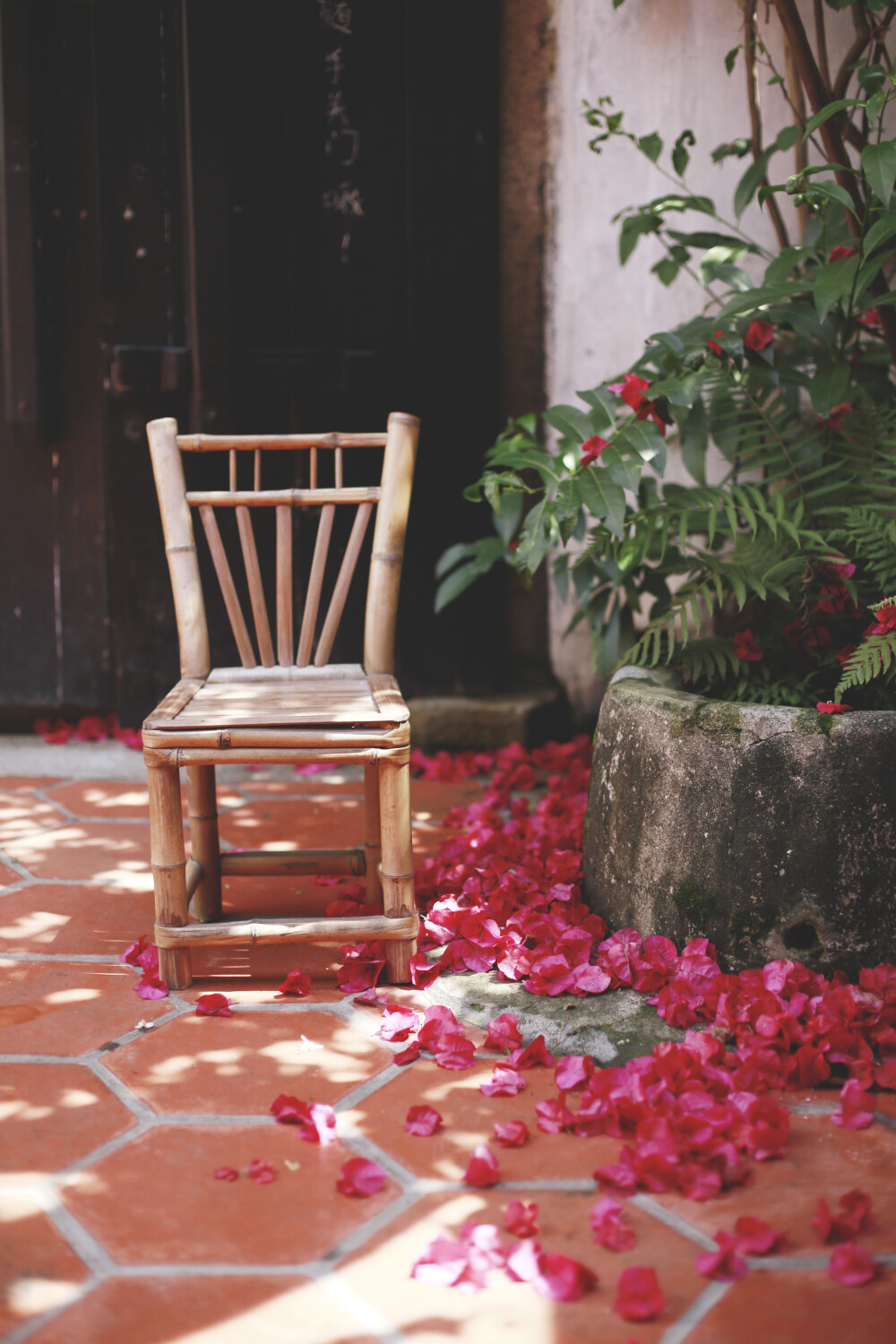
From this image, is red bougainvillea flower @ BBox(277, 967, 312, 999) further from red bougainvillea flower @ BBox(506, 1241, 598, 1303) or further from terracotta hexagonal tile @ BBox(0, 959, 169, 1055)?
red bougainvillea flower @ BBox(506, 1241, 598, 1303)

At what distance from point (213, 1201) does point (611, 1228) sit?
55cm

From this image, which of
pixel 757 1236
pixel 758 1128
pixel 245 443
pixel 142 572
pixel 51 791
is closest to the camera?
pixel 757 1236

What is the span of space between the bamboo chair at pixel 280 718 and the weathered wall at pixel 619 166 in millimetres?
1582

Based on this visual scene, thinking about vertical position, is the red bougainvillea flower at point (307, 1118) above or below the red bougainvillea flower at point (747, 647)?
below

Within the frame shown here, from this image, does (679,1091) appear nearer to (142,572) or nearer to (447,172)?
(142,572)

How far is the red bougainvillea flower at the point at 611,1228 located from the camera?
139 centimetres

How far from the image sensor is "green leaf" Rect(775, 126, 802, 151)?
102 inches

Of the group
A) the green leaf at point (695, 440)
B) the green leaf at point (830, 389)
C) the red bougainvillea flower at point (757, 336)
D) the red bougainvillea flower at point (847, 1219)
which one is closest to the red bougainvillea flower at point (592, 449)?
the green leaf at point (695, 440)

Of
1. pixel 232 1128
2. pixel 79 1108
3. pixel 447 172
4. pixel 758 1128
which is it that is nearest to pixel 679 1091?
pixel 758 1128

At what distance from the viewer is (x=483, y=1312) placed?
4.23 feet

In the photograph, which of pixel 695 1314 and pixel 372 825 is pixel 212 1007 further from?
pixel 695 1314

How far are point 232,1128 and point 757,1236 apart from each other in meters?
0.80

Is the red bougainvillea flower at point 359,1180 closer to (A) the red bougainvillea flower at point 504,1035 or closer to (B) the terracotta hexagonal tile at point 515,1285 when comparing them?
(B) the terracotta hexagonal tile at point 515,1285

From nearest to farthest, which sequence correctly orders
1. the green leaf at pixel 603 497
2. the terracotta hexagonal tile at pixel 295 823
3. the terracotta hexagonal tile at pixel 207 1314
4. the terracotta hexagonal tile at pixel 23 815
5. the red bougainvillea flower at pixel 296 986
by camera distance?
the terracotta hexagonal tile at pixel 207 1314, the red bougainvillea flower at pixel 296 986, the green leaf at pixel 603 497, the terracotta hexagonal tile at pixel 295 823, the terracotta hexagonal tile at pixel 23 815
